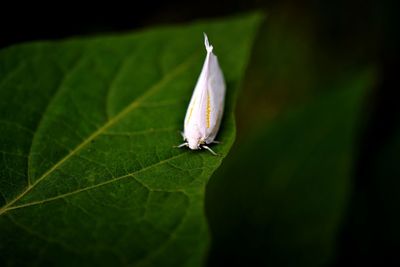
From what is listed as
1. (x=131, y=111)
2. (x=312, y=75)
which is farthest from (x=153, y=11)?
(x=131, y=111)

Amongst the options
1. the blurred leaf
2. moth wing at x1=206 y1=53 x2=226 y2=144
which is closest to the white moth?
moth wing at x1=206 y1=53 x2=226 y2=144

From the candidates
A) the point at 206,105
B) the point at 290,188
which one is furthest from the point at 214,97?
the point at 290,188

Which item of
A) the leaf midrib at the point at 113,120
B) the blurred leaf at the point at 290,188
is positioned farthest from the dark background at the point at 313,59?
the leaf midrib at the point at 113,120

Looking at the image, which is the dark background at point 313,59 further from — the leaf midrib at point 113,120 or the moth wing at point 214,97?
the leaf midrib at point 113,120

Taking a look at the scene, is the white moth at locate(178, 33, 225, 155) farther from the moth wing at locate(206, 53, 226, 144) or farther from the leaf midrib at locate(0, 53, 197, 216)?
the leaf midrib at locate(0, 53, 197, 216)

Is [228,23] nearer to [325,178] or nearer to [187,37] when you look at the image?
[187,37]

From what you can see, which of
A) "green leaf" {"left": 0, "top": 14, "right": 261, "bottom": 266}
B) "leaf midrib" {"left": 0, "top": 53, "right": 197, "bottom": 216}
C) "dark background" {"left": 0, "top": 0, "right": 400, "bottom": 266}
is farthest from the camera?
"dark background" {"left": 0, "top": 0, "right": 400, "bottom": 266}
